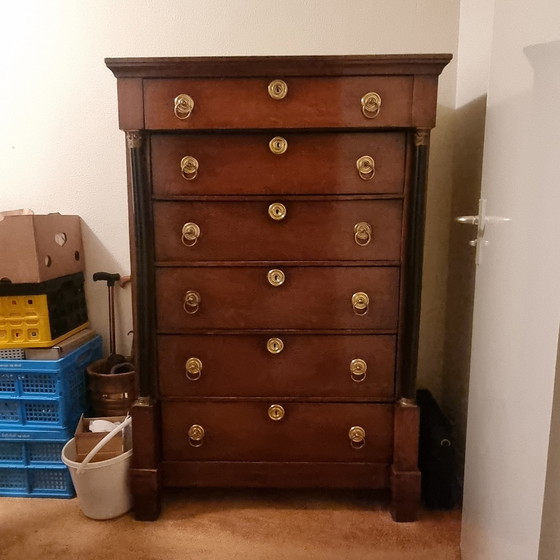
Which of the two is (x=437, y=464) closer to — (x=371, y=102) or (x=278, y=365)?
(x=278, y=365)

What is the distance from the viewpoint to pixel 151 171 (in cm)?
136

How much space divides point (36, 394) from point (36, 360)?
0.12 metres

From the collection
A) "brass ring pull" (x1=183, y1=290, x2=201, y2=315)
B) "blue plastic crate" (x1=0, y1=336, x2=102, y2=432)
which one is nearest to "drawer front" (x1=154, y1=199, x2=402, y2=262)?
"brass ring pull" (x1=183, y1=290, x2=201, y2=315)

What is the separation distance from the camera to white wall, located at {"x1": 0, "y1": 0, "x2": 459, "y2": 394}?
1.75 metres

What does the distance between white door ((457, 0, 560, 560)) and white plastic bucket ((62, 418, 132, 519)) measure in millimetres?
1043

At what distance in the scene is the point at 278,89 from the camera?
4.25 feet

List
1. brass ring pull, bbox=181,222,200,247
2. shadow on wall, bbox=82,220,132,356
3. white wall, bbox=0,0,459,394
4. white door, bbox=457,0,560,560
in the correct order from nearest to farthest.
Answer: white door, bbox=457,0,560,560, brass ring pull, bbox=181,222,200,247, white wall, bbox=0,0,459,394, shadow on wall, bbox=82,220,132,356

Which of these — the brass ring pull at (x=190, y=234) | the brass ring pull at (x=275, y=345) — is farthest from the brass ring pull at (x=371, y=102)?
the brass ring pull at (x=275, y=345)

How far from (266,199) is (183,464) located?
2.87 feet

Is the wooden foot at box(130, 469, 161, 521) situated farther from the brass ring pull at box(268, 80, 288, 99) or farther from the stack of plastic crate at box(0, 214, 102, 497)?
the brass ring pull at box(268, 80, 288, 99)

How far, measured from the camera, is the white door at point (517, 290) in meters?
0.77

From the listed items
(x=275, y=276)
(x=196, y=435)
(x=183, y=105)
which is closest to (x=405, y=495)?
(x=196, y=435)

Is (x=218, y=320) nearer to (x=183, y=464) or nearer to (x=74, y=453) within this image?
(x=183, y=464)

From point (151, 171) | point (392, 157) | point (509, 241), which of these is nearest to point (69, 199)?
point (151, 171)
